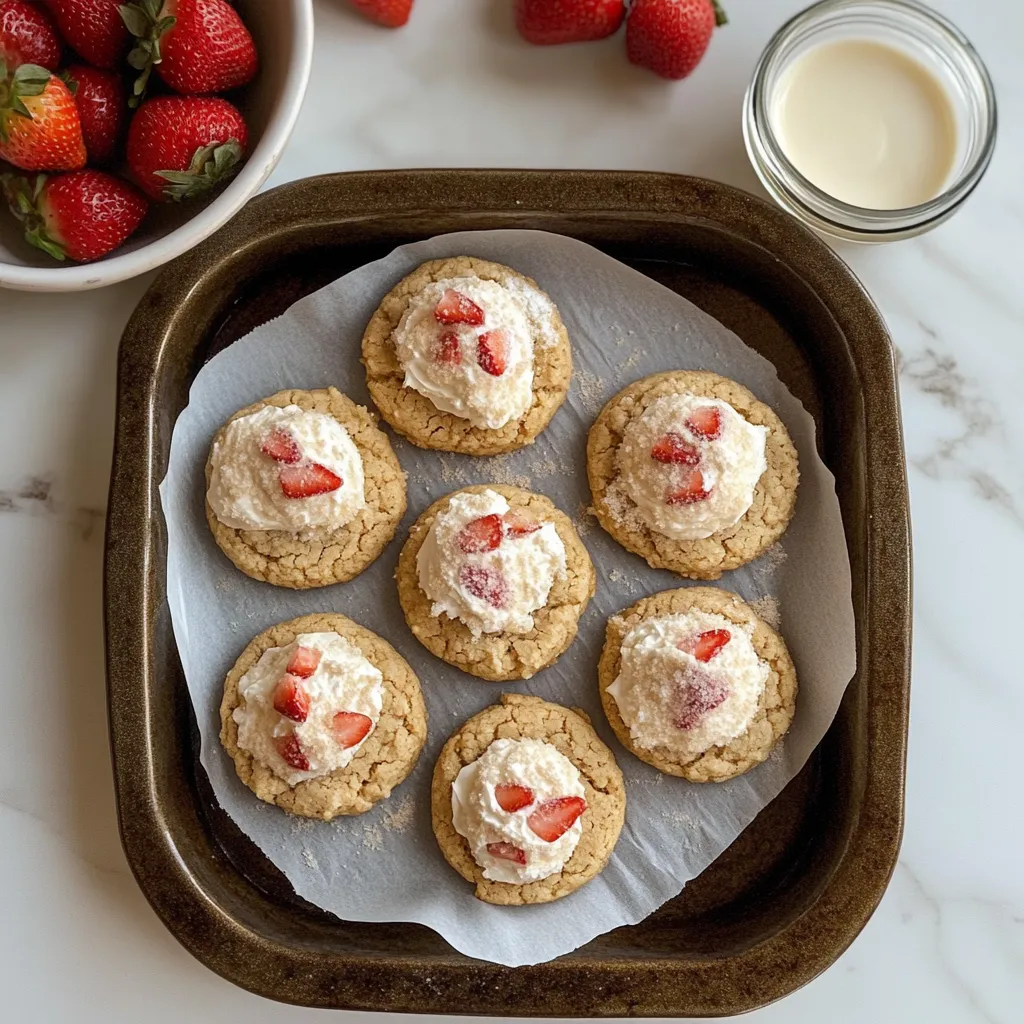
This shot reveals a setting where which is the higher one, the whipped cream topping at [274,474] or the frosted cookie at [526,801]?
the whipped cream topping at [274,474]

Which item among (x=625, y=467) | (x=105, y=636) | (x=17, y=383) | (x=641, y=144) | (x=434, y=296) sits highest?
(x=641, y=144)

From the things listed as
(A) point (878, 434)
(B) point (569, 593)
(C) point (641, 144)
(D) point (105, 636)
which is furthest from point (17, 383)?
(A) point (878, 434)

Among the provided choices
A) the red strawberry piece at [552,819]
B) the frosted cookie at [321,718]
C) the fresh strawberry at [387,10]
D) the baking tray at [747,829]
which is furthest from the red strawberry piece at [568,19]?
the red strawberry piece at [552,819]

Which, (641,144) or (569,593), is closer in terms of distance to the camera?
(569,593)

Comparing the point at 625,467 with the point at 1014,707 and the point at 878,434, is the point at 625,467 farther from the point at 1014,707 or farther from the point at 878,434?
the point at 1014,707

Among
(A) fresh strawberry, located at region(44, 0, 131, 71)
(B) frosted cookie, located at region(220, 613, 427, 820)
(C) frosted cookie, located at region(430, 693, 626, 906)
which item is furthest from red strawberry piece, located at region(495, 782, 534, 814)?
(A) fresh strawberry, located at region(44, 0, 131, 71)

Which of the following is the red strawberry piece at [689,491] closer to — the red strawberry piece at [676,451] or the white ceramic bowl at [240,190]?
the red strawberry piece at [676,451]
